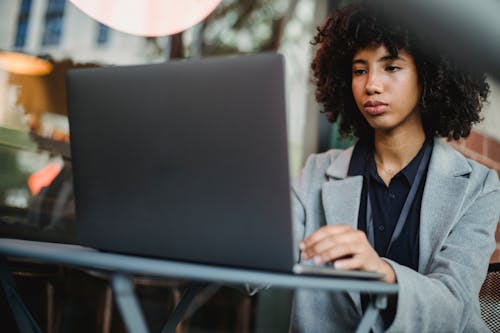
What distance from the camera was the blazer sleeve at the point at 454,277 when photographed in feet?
2.75

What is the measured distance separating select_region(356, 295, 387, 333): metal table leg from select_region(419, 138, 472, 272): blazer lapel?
50 cm

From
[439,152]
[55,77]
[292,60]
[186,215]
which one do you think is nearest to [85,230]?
[186,215]

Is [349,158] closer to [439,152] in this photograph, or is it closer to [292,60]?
[439,152]

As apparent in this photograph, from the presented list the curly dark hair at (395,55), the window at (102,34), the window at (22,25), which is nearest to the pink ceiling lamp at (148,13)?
the curly dark hair at (395,55)

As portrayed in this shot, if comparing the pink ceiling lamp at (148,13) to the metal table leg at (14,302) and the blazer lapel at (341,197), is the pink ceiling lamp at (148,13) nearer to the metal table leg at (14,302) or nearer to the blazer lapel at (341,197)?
the blazer lapel at (341,197)

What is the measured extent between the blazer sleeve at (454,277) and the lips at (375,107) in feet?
1.10

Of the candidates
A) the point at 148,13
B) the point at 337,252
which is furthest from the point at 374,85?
the point at 148,13

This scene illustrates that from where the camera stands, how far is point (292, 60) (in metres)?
3.76

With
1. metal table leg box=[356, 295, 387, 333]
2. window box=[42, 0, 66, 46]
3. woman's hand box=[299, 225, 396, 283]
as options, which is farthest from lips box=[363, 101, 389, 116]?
window box=[42, 0, 66, 46]

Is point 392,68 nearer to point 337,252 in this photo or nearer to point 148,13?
point 337,252

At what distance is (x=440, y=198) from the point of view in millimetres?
1272

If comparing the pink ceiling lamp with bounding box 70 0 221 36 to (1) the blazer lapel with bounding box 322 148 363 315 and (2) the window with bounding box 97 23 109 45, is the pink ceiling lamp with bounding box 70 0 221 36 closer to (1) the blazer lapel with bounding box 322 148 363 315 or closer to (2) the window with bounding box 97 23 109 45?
(1) the blazer lapel with bounding box 322 148 363 315

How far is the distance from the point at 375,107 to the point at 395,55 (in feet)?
0.53

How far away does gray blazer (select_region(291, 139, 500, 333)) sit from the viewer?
0.87 m
